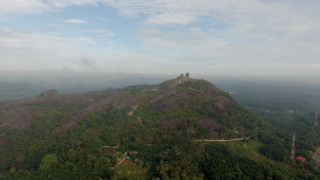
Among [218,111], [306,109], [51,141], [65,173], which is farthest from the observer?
[306,109]

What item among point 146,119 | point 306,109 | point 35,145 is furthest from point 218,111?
point 306,109

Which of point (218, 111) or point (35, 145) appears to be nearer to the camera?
point (35, 145)

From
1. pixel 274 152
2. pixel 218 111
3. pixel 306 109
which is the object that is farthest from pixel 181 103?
pixel 306 109

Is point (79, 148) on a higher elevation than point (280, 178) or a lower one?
higher

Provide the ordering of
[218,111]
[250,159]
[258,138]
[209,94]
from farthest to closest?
[209,94]
[218,111]
[258,138]
[250,159]

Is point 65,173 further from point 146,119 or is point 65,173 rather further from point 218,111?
point 218,111

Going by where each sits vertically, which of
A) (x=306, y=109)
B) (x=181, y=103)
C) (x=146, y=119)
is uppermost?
(x=181, y=103)

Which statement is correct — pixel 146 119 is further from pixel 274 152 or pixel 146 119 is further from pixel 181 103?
pixel 274 152
